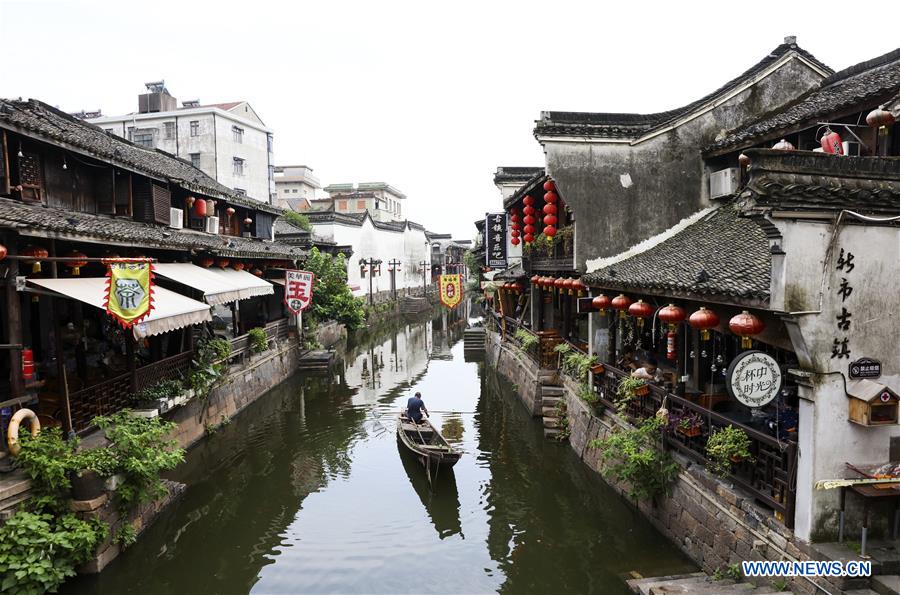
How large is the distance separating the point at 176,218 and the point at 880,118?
19.3 metres

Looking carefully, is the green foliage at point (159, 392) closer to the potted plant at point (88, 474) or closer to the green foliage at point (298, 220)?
the potted plant at point (88, 474)

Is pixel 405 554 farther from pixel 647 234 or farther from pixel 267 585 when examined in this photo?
pixel 647 234

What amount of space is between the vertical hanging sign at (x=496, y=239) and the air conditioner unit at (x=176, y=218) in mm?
13002

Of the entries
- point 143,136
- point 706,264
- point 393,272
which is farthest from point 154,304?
point 393,272

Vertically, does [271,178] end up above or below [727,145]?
above

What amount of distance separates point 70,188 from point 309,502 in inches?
382

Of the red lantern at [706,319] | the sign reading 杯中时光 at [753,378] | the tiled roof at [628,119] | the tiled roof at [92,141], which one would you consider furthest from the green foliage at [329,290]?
the sign reading 杯中时光 at [753,378]

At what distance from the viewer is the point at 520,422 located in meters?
19.6

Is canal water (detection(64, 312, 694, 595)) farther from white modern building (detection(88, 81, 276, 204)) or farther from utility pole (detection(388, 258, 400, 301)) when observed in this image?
utility pole (detection(388, 258, 400, 301))

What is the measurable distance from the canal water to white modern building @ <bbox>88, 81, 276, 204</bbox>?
99.9 ft

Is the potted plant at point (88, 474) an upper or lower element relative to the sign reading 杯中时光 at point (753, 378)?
lower

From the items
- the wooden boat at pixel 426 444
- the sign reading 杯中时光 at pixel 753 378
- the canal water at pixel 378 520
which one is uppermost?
the sign reading 杯中时光 at pixel 753 378

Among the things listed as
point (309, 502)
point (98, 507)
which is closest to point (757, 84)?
point (309, 502)

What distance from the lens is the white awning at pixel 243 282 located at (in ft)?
60.6
